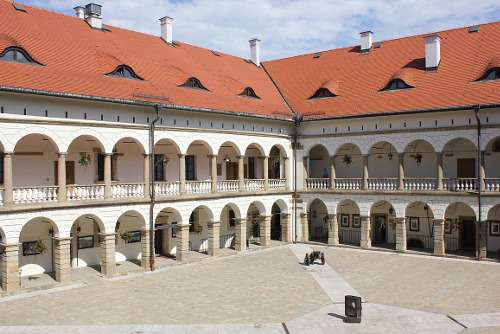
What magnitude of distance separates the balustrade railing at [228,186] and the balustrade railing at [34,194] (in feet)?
29.8

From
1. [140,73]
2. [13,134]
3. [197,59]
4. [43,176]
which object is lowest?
[43,176]

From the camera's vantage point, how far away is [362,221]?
28.5 meters

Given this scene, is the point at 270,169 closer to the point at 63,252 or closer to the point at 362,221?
the point at 362,221

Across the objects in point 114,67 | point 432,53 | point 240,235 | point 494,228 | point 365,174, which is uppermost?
point 432,53

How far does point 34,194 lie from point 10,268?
2.95m

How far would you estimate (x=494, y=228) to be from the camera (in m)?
27.4

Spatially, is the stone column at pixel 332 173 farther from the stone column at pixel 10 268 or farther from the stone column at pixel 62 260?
the stone column at pixel 10 268

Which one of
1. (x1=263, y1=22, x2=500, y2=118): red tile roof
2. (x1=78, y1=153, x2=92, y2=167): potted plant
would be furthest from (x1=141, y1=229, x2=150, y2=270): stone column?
(x1=263, y1=22, x2=500, y2=118): red tile roof

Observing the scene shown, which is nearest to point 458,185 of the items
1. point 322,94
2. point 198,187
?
point 322,94

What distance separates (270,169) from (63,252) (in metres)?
16.3

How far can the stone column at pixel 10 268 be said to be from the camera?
18922mm

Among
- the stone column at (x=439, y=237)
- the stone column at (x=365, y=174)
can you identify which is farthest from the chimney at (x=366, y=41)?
the stone column at (x=439, y=237)

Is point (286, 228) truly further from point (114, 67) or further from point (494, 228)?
point (114, 67)

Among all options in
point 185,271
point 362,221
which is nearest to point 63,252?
point 185,271
